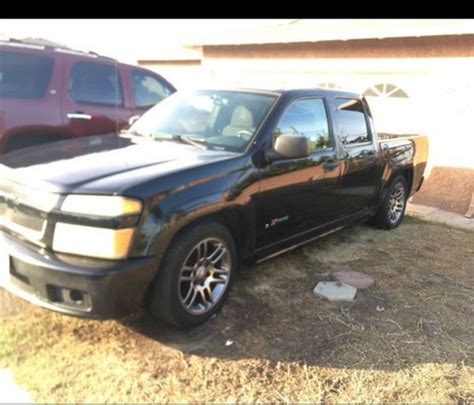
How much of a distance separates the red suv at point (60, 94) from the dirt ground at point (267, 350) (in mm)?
2514

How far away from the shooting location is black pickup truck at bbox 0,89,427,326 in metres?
2.64

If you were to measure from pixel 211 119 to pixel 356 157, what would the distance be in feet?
5.51

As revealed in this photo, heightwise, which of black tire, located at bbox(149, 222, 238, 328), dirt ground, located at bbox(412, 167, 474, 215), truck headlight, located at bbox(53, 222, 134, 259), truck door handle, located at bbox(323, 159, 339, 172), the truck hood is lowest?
dirt ground, located at bbox(412, 167, 474, 215)

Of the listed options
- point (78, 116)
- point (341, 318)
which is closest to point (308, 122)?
point (341, 318)

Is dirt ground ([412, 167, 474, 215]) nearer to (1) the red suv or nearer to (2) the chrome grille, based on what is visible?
(1) the red suv

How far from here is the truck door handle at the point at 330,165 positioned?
13.8 feet

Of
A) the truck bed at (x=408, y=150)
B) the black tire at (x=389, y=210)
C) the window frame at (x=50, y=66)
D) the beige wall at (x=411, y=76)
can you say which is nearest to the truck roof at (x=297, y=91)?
the truck bed at (x=408, y=150)

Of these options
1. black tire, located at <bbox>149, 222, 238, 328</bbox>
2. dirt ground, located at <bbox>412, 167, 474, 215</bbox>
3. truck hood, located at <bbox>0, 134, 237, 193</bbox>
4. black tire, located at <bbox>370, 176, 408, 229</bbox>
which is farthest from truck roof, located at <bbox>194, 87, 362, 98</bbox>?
dirt ground, located at <bbox>412, 167, 474, 215</bbox>

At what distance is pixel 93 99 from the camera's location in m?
5.91

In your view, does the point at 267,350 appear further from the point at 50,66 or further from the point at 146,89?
the point at 146,89

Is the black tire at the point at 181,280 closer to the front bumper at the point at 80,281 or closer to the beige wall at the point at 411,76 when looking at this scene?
the front bumper at the point at 80,281

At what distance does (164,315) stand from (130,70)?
4.40 metres

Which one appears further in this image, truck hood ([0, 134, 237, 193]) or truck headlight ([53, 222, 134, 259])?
truck hood ([0, 134, 237, 193])

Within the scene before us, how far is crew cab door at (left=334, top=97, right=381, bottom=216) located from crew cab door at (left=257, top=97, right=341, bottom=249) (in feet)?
0.68
